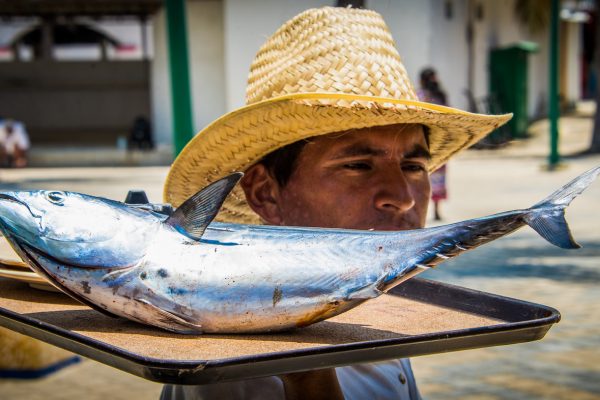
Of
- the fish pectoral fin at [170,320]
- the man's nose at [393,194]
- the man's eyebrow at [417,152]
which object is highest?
the man's eyebrow at [417,152]

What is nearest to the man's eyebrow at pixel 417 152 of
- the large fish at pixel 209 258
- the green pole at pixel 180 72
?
the large fish at pixel 209 258

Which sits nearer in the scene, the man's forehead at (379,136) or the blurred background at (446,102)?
the man's forehead at (379,136)

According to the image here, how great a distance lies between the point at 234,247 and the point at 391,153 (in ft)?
2.05

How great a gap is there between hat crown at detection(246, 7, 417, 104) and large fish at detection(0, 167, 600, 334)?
567 millimetres

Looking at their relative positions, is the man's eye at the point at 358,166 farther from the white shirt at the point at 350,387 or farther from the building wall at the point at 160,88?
the building wall at the point at 160,88

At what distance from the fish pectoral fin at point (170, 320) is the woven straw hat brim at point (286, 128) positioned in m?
0.55

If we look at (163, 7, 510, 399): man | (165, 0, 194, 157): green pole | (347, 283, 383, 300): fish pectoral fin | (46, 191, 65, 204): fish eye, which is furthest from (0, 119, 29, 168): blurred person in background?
(347, 283, 383, 300): fish pectoral fin

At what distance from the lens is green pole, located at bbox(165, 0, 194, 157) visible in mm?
3072

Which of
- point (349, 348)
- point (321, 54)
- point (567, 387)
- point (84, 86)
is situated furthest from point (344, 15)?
point (84, 86)

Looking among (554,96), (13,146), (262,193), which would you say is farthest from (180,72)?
(13,146)

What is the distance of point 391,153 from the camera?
1623 mm

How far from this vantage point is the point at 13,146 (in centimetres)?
1686

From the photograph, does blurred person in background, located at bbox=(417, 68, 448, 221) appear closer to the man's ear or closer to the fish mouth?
the man's ear

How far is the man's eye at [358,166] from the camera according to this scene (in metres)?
1.62
